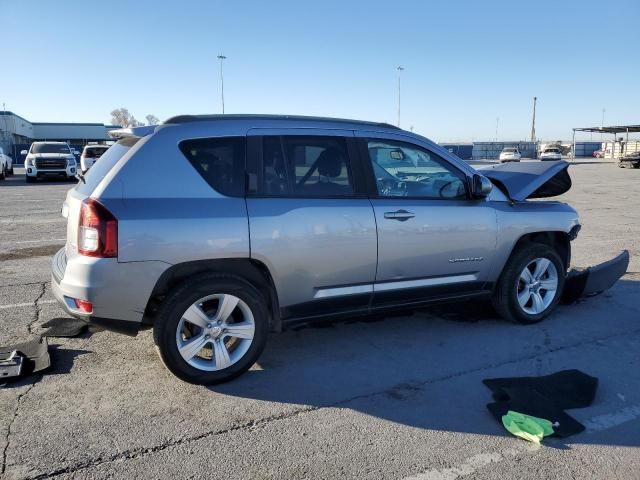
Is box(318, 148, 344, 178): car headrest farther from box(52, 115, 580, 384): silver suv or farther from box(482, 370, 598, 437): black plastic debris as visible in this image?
box(482, 370, 598, 437): black plastic debris

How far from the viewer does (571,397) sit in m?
3.59

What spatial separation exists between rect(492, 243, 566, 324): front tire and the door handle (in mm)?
1325

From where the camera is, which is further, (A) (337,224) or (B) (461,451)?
(A) (337,224)

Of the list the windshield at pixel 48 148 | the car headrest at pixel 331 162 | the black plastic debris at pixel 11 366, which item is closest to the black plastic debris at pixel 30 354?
the black plastic debris at pixel 11 366

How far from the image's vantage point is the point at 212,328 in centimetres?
372

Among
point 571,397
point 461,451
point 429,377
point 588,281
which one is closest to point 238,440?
point 461,451

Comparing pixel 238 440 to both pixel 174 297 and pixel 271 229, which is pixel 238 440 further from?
pixel 271 229

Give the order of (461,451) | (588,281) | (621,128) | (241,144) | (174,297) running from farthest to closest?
(621,128) < (588,281) < (241,144) < (174,297) < (461,451)

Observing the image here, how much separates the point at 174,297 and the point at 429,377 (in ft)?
6.45

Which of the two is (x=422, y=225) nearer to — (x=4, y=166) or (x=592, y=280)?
(x=592, y=280)

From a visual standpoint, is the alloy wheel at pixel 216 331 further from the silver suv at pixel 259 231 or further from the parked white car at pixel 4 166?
the parked white car at pixel 4 166

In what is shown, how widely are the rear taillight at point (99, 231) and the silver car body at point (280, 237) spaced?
0.04 metres

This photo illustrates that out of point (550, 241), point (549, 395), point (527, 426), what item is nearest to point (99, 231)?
point (527, 426)

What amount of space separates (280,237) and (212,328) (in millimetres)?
815
